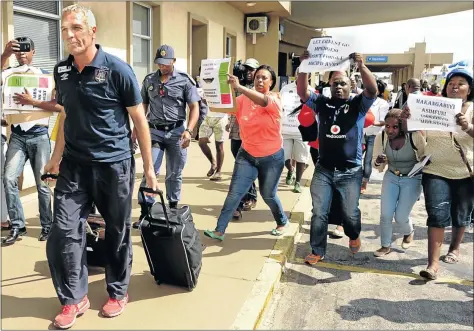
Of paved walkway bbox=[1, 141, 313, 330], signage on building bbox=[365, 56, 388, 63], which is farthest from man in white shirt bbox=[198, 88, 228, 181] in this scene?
signage on building bbox=[365, 56, 388, 63]

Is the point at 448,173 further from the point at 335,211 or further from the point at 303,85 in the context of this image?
the point at 303,85

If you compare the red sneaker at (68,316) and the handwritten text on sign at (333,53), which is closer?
the red sneaker at (68,316)

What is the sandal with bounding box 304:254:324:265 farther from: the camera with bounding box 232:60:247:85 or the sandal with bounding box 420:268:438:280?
the camera with bounding box 232:60:247:85

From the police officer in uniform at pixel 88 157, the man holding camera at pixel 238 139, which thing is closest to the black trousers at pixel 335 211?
the man holding camera at pixel 238 139

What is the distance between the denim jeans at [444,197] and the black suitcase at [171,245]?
7.21ft

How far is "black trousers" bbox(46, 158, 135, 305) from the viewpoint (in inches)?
121

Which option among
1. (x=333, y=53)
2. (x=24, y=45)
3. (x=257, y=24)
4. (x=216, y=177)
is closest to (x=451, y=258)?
(x=333, y=53)

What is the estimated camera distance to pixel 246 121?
482 cm

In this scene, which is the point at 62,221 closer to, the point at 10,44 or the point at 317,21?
the point at 10,44

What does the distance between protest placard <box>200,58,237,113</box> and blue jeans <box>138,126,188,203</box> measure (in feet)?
1.62

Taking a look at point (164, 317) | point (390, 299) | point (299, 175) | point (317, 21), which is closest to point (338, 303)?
point (390, 299)

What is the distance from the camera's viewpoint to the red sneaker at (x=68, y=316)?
3.04m

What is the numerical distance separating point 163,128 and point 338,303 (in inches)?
99.0

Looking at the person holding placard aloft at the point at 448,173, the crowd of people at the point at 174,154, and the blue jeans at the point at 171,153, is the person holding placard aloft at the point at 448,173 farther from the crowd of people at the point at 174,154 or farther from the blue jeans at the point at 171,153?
the blue jeans at the point at 171,153
